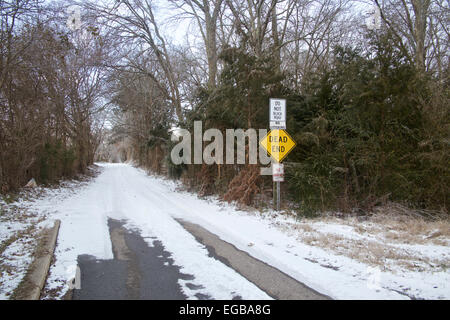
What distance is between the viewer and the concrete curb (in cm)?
348

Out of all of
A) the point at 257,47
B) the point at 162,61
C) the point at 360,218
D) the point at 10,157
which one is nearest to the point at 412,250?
the point at 360,218

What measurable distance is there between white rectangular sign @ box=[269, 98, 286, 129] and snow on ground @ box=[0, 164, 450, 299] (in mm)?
2583

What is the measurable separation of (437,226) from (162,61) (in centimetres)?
1584

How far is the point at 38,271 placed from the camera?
4.13m

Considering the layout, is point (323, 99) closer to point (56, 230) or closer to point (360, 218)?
point (360, 218)

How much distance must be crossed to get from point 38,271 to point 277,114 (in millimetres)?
6682

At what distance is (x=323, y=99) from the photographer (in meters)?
10.0

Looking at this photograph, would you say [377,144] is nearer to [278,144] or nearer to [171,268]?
[278,144]

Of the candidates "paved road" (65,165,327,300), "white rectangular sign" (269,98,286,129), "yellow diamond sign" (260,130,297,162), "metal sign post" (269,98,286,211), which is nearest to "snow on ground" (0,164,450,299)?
"paved road" (65,165,327,300)

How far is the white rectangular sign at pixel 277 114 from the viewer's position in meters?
8.51

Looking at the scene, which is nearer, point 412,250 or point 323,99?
point 412,250

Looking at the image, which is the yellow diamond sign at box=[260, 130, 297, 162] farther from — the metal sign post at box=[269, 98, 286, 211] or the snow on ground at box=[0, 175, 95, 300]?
the snow on ground at box=[0, 175, 95, 300]

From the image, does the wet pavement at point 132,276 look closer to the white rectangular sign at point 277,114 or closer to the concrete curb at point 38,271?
the concrete curb at point 38,271

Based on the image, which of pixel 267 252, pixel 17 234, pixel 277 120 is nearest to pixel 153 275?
pixel 267 252
